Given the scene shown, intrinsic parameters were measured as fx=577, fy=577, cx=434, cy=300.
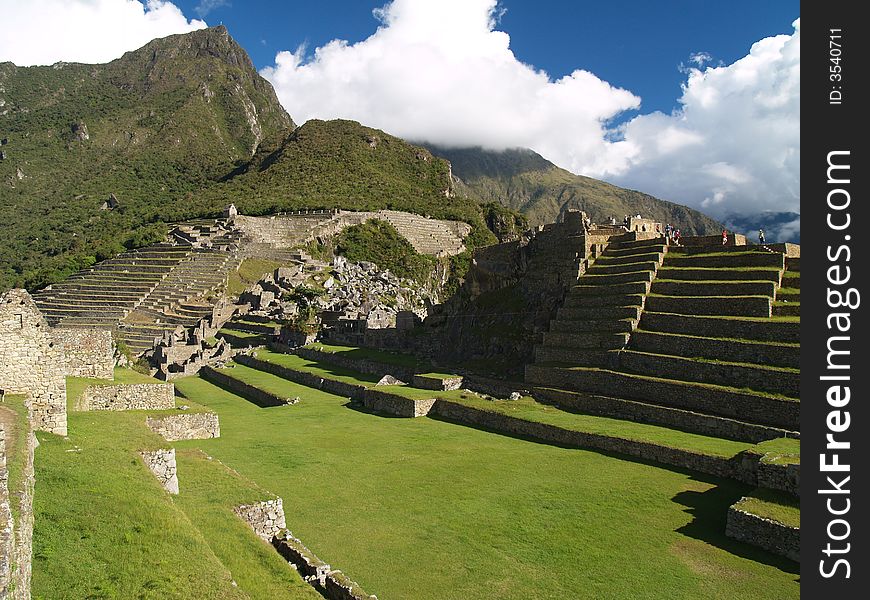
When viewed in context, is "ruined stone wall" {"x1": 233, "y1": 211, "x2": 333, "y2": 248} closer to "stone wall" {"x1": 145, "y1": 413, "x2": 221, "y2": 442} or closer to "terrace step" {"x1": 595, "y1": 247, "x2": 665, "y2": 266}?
"terrace step" {"x1": 595, "y1": 247, "x2": 665, "y2": 266}

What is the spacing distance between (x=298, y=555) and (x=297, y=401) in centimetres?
1548

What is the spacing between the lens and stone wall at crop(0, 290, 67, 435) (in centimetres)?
892

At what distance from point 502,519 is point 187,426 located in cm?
987

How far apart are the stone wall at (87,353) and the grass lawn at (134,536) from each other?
7.46 m

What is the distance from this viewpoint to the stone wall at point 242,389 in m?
24.4

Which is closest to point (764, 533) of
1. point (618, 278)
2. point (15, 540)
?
point (15, 540)

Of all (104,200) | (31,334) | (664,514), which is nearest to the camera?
(31,334)

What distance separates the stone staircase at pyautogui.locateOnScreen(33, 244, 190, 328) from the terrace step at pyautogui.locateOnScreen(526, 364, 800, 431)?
3763cm

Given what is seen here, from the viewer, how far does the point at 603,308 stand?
21609 mm

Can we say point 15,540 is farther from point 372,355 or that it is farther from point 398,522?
point 372,355

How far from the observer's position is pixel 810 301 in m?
8.82

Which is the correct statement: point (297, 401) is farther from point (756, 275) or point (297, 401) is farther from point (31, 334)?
point (756, 275)

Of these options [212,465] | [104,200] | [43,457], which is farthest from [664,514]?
[104,200]

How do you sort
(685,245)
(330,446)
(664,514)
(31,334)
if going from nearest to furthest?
(31,334) < (664,514) < (330,446) < (685,245)
